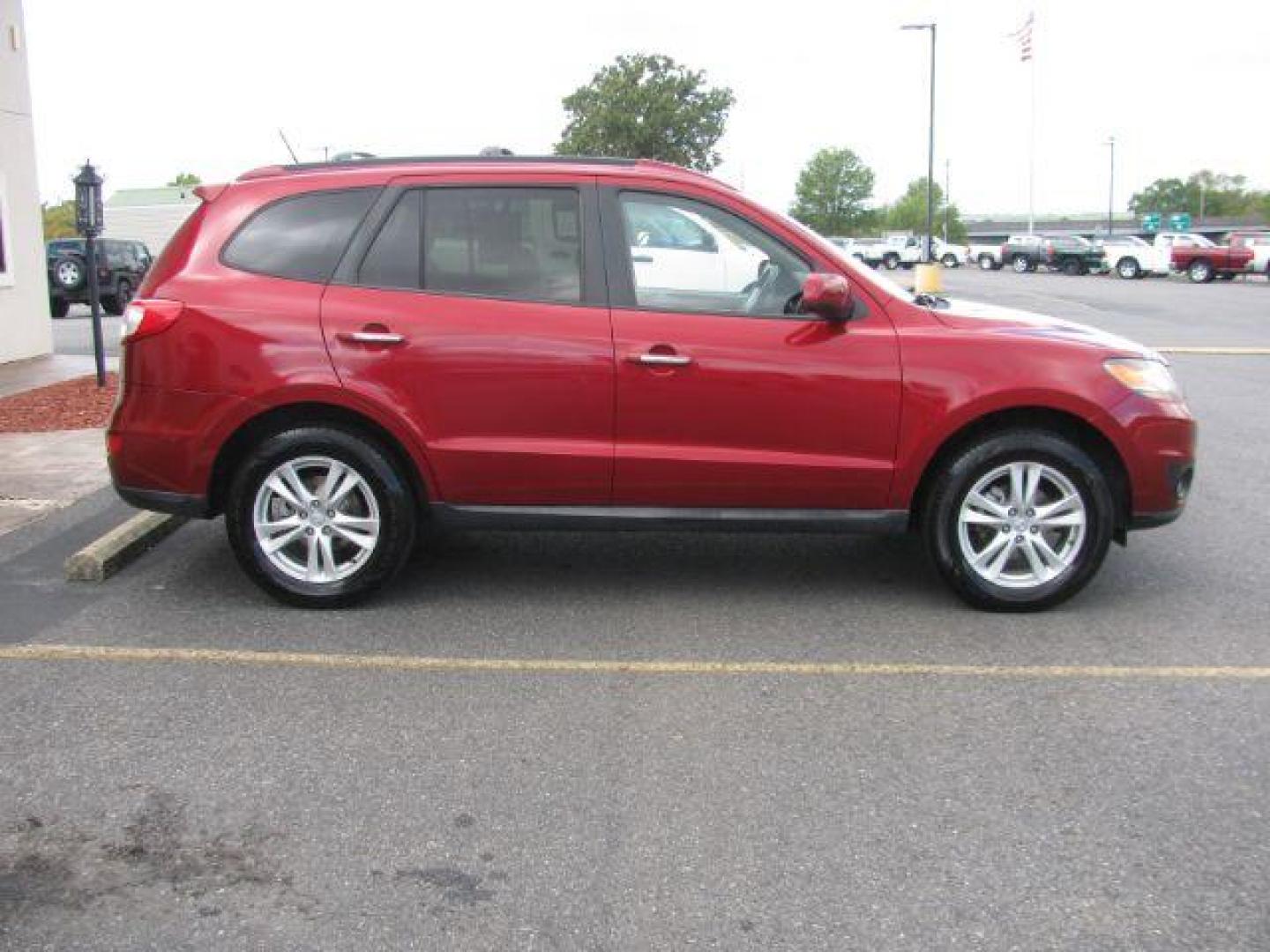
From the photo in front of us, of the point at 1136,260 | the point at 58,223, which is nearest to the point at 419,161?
the point at 1136,260

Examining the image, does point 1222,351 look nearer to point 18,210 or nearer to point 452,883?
point 18,210

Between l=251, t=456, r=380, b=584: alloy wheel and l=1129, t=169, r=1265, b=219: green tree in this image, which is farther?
l=1129, t=169, r=1265, b=219: green tree

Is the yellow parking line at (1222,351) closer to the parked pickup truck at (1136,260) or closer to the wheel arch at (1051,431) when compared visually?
the wheel arch at (1051,431)

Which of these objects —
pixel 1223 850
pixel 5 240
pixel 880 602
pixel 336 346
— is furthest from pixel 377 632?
pixel 5 240

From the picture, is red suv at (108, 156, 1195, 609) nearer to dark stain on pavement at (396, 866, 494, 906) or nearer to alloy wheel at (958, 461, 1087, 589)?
alloy wheel at (958, 461, 1087, 589)

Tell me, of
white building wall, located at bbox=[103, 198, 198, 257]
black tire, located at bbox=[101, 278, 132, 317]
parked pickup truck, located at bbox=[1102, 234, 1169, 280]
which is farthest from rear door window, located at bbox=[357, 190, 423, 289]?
white building wall, located at bbox=[103, 198, 198, 257]

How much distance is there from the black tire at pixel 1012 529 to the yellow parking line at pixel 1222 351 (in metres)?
12.2

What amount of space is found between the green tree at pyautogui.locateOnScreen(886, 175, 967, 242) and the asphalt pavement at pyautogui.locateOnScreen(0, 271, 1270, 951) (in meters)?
121

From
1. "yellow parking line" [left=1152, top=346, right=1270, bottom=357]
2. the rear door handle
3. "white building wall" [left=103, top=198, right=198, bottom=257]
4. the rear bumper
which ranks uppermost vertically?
"white building wall" [left=103, top=198, right=198, bottom=257]

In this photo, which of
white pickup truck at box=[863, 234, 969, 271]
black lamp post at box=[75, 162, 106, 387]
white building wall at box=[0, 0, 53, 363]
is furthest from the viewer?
white pickup truck at box=[863, 234, 969, 271]

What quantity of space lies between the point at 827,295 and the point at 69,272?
24.9 metres

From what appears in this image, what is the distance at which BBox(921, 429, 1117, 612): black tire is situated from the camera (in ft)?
16.8

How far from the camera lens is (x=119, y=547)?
19.3ft

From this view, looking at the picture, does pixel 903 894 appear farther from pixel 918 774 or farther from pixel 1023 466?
pixel 1023 466
